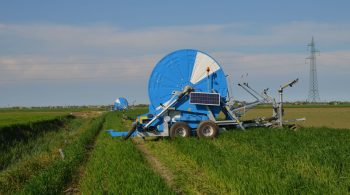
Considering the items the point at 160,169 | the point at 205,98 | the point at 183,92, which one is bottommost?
the point at 160,169

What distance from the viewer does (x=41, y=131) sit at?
31.2 m

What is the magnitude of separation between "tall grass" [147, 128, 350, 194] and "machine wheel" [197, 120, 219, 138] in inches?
97.2

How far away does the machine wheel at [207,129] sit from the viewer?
18.9 m

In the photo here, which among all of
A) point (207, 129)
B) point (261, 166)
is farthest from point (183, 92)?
point (261, 166)

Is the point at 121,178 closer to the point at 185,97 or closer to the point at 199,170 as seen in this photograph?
the point at 199,170

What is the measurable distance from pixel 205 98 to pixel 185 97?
916 mm

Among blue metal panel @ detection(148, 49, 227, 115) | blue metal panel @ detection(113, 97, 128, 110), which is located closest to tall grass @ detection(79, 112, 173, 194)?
blue metal panel @ detection(148, 49, 227, 115)

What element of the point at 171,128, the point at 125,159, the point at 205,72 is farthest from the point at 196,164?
the point at 205,72

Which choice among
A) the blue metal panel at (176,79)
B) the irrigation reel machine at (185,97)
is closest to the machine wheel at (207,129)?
the irrigation reel machine at (185,97)

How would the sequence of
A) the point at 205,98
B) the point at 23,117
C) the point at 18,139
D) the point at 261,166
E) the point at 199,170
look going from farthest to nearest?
the point at 23,117 → the point at 18,139 → the point at 205,98 → the point at 199,170 → the point at 261,166

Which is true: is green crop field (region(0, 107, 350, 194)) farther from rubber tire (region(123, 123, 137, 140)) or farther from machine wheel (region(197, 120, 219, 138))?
rubber tire (region(123, 123, 137, 140))

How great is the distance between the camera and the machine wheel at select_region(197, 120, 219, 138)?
18859 millimetres

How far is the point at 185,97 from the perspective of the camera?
1977 cm

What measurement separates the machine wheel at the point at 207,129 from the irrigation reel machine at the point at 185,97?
0.35 feet
